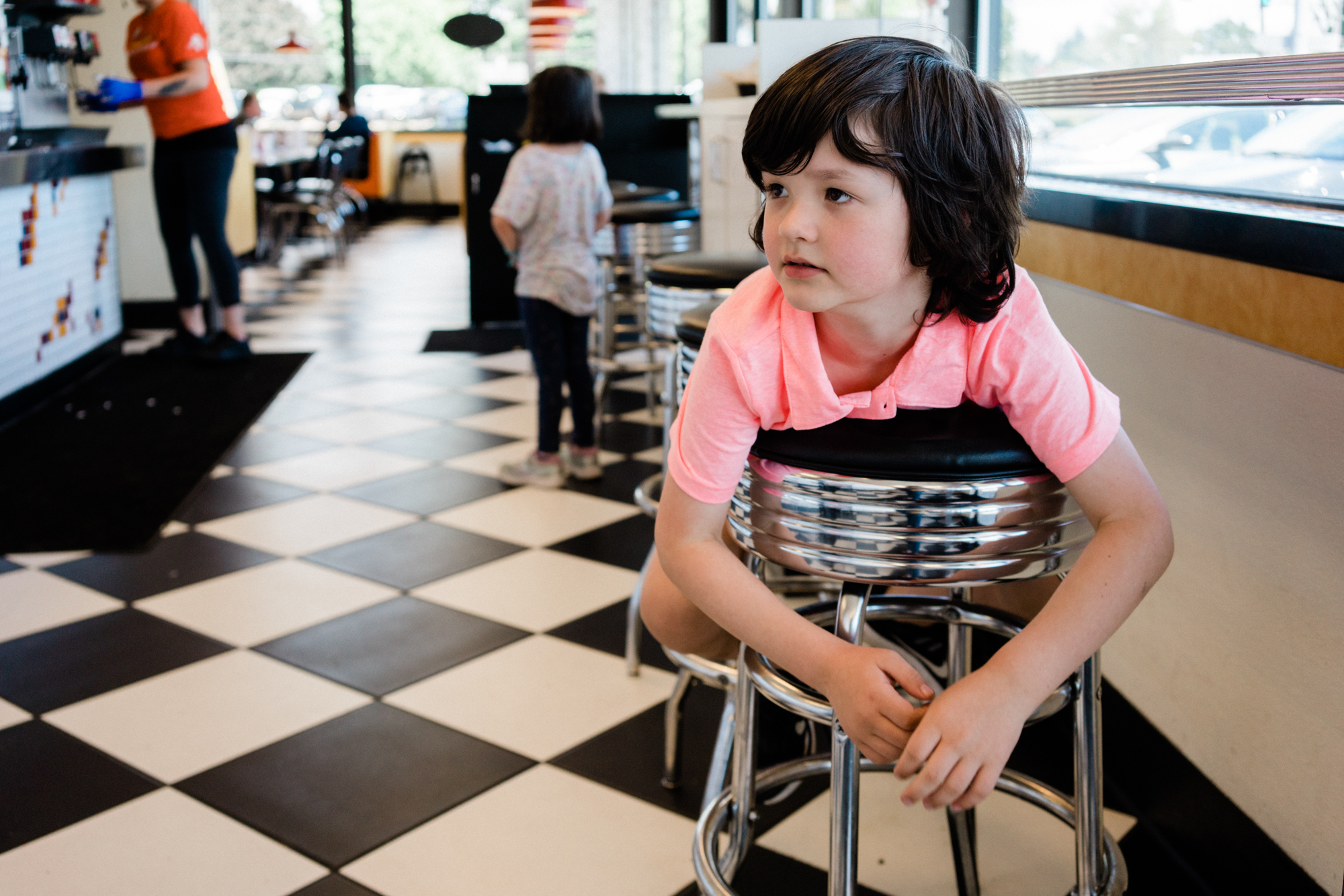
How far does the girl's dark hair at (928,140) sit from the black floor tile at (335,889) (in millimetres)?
923

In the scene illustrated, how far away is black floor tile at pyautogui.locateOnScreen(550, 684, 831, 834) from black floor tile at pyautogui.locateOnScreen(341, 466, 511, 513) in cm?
112

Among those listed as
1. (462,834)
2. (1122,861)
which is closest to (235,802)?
(462,834)

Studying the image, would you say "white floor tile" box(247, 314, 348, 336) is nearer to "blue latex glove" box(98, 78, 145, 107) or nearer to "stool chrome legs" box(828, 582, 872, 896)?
"blue latex glove" box(98, 78, 145, 107)

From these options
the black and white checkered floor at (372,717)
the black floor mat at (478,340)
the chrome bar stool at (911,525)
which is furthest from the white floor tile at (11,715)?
the black floor mat at (478,340)

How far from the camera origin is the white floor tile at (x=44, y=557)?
226 cm

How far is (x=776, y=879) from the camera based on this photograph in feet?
4.27

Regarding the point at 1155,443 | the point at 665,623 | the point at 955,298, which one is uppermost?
the point at 955,298

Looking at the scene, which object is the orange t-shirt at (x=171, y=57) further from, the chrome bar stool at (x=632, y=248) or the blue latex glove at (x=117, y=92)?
the chrome bar stool at (x=632, y=248)

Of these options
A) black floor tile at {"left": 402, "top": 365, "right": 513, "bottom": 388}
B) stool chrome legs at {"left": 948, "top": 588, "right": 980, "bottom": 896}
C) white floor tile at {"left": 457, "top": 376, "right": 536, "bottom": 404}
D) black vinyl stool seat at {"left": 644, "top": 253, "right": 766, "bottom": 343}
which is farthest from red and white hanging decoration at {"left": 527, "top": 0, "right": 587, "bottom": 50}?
stool chrome legs at {"left": 948, "top": 588, "right": 980, "bottom": 896}

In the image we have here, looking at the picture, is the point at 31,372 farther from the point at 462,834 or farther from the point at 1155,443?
the point at 1155,443

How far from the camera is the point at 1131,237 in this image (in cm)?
133

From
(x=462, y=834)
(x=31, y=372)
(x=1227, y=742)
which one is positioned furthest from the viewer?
(x=31, y=372)

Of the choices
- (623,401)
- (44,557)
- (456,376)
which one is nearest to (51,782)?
(44,557)

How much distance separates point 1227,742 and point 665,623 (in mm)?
649
